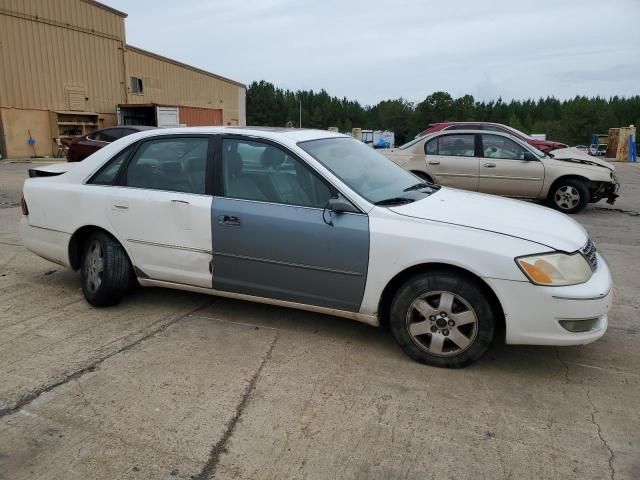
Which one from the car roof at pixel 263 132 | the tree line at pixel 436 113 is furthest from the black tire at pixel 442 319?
the tree line at pixel 436 113

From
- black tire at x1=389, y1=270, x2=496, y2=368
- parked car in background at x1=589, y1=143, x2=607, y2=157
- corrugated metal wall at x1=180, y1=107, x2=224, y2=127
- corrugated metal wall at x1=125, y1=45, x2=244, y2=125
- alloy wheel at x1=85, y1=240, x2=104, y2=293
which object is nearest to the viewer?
black tire at x1=389, y1=270, x2=496, y2=368

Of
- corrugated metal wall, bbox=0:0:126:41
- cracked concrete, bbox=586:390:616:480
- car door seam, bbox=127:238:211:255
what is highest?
corrugated metal wall, bbox=0:0:126:41

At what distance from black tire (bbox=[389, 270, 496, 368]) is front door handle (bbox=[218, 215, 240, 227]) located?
1.26 m

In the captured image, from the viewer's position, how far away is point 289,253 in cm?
365

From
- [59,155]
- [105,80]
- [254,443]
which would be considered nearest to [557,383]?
[254,443]

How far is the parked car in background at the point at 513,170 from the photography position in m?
9.34

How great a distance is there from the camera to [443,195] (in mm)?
4160

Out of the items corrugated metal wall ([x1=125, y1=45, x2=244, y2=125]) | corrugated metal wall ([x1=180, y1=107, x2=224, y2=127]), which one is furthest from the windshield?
corrugated metal wall ([x1=125, y1=45, x2=244, y2=125])

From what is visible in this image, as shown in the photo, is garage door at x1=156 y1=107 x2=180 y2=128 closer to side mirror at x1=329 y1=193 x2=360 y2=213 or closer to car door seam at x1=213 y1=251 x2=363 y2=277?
car door seam at x1=213 y1=251 x2=363 y2=277

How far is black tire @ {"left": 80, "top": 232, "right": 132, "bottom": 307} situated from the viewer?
4281 mm

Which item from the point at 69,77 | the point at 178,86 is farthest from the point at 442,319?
the point at 178,86

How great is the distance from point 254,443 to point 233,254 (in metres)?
1.54

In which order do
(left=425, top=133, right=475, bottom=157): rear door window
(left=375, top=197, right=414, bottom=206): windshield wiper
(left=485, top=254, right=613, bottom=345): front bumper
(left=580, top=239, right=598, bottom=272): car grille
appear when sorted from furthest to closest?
(left=425, top=133, right=475, bottom=157): rear door window, (left=375, top=197, right=414, bottom=206): windshield wiper, (left=580, top=239, right=598, bottom=272): car grille, (left=485, top=254, right=613, bottom=345): front bumper

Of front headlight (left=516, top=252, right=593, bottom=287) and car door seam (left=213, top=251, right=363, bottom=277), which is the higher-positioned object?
front headlight (left=516, top=252, right=593, bottom=287)
